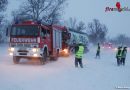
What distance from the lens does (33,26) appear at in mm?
20344

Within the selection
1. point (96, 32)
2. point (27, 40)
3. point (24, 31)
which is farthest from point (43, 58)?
point (96, 32)

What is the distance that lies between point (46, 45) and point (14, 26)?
8.61 feet

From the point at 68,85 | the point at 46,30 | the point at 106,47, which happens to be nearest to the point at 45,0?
the point at 106,47

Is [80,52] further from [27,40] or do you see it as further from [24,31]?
[24,31]

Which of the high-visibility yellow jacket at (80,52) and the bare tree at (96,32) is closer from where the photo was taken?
the high-visibility yellow jacket at (80,52)

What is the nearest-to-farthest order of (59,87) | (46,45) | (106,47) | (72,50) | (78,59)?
(59,87)
(78,59)
(46,45)
(72,50)
(106,47)

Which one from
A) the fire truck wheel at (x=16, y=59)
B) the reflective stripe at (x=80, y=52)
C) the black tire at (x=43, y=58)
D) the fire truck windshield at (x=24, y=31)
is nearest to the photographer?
the reflective stripe at (x=80, y=52)

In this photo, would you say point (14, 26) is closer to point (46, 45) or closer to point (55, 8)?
point (46, 45)

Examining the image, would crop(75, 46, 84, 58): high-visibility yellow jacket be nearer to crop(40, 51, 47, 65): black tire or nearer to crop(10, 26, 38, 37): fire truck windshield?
crop(40, 51, 47, 65): black tire

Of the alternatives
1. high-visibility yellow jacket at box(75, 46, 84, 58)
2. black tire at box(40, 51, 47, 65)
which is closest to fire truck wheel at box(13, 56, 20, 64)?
black tire at box(40, 51, 47, 65)

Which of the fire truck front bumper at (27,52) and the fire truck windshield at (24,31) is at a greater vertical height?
the fire truck windshield at (24,31)

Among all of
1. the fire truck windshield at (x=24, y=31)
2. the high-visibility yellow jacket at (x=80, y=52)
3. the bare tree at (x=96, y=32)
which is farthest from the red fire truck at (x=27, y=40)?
the bare tree at (x=96, y=32)

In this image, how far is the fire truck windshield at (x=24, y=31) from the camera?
794 inches

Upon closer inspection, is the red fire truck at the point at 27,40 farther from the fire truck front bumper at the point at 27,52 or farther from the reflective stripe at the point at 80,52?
the reflective stripe at the point at 80,52
